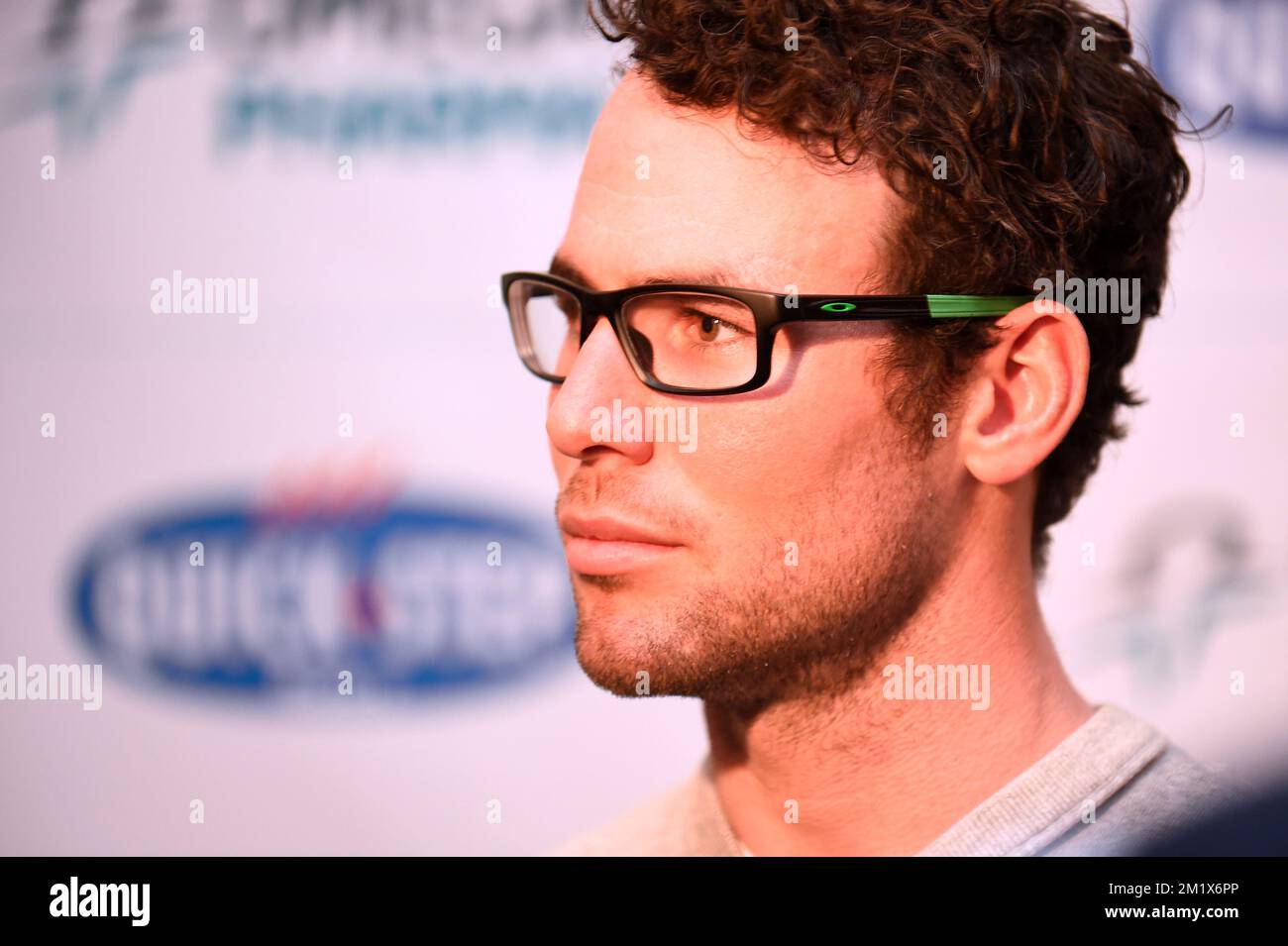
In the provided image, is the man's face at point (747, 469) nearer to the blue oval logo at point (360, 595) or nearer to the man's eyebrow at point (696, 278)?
the man's eyebrow at point (696, 278)

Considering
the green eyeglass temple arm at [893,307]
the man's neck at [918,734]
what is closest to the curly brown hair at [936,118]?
the green eyeglass temple arm at [893,307]

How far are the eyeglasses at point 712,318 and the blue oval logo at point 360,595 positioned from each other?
4.26 feet

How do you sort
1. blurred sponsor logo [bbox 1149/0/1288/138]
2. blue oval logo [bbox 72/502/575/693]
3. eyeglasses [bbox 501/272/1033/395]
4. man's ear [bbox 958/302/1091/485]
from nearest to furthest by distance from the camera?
eyeglasses [bbox 501/272/1033/395]
man's ear [bbox 958/302/1091/485]
blurred sponsor logo [bbox 1149/0/1288/138]
blue oval logo [bbox 72/502/575/693]

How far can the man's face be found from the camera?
4.70ft

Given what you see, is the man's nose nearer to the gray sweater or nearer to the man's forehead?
the man's forehead

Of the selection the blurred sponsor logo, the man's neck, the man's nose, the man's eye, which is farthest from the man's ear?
the blurred sponsor logo

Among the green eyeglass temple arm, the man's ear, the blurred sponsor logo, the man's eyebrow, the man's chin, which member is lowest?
the man's chin

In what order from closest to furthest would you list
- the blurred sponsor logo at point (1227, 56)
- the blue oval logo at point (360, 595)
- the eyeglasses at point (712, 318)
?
the eyeglasses at point (712, 318), the blurred sponsor logo at point (1227, 56), the blue oval logo at point (360, 595)

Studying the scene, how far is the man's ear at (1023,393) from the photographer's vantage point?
1.51 m

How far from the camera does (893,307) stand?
1467 mm

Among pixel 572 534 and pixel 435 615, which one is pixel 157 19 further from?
pixel 572 534

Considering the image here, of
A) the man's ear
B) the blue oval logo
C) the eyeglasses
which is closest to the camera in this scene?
the eyeglasses

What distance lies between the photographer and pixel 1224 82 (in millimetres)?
2527

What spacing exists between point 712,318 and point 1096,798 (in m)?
0.81
